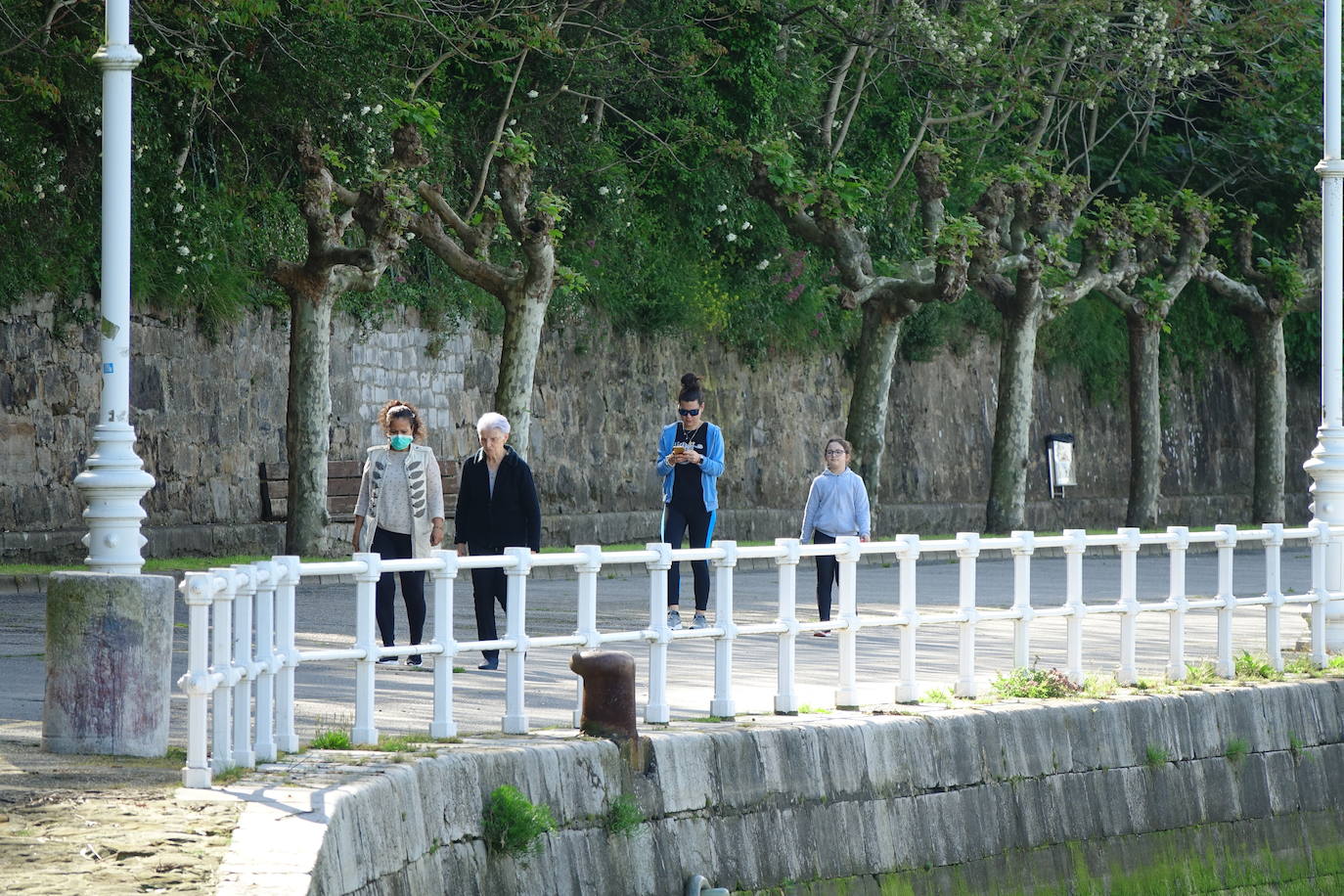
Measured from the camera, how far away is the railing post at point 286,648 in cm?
824

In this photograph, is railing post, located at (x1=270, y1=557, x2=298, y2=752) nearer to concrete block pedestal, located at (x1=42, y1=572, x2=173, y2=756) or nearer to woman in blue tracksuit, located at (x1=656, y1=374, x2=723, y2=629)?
concrete block pedestal, located at (x1=42, y1=572, x2=173, y2=756)

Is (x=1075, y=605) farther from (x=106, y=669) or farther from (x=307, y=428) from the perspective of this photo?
(x=307, y=428)

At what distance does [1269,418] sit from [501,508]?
2547 centimetres

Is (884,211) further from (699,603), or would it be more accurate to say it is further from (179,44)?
(699,603)

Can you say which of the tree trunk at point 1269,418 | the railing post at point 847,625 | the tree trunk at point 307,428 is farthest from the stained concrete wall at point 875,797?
the tree trunk at point 1269,418

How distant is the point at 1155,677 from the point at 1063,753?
6.29 feet

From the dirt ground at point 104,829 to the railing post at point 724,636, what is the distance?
2752mm

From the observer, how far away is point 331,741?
28.8 feet

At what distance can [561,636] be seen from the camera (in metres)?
10.9

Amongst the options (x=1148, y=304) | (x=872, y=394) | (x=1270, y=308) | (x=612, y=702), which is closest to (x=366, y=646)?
Result: (x=612, y=702)

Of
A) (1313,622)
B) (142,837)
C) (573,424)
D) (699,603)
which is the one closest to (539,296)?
(573,424)

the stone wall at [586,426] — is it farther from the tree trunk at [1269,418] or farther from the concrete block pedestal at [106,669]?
the concrete block pedestal at [106,669]

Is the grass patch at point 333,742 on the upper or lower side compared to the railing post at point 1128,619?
lower

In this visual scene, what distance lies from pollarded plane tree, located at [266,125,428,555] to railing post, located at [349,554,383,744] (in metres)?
13.6
